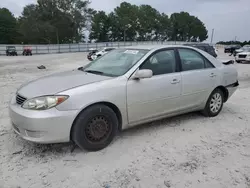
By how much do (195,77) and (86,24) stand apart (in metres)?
69.3

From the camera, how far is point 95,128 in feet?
10.7

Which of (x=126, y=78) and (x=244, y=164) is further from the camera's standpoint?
(x=126, y=78)

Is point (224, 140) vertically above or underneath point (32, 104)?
underneath

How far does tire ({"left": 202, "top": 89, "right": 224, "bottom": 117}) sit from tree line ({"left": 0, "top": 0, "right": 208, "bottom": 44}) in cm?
6275

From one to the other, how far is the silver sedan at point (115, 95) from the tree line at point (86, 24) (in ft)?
206

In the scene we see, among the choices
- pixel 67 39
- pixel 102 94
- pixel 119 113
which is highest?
pixel 67 39

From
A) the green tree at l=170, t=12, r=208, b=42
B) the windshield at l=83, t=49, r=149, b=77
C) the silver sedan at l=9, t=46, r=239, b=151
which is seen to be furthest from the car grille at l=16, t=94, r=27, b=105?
the green tree at l=170, t=12, r=208, b=42

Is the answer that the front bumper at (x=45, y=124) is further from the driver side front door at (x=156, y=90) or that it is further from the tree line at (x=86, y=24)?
the tree line at (x=86, y=24)

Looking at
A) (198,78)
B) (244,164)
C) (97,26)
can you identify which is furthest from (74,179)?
Answer: (97,26)

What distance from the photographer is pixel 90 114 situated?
3.16 meters

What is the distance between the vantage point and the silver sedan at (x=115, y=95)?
9.89 feet

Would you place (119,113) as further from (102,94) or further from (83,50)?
(83,50)

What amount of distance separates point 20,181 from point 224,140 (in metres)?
2.91

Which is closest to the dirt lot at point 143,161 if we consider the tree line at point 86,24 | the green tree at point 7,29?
the tree line at point 86,24
